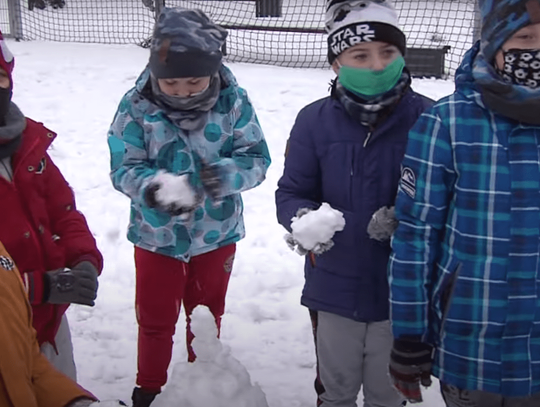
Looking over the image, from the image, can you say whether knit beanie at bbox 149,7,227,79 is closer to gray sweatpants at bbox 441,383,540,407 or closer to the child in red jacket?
the child in red jacket

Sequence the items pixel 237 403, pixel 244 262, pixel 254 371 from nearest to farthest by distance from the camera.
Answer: pixel 237 403
pixel 254 371
pixel 244 262

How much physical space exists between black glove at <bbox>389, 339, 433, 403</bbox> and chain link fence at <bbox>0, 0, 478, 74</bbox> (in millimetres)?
8232

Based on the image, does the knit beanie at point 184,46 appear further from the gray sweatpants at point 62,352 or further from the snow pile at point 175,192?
the gray sweatpants at point 62,352

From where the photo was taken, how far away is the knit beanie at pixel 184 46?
260 centimetres

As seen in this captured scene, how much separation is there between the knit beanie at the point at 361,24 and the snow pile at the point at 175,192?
0.71 metres

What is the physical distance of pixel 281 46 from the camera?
12375mm

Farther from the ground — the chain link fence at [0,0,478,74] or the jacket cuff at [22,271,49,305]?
the jacket cuff at [22,271,49,305]

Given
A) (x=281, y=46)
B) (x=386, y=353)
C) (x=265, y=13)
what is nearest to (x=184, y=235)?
(x=386, y=353)

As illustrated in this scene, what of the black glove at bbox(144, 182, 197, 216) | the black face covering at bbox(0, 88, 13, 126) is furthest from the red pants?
the black face covering at bbox(0, 88, 13, 126)

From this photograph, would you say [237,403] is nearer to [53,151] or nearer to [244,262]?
[244,262]

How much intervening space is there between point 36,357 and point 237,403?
26.6 inches

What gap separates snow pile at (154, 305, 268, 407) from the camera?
1.45m

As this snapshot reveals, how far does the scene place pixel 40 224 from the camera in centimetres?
233

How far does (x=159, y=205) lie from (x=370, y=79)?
2.89ft
